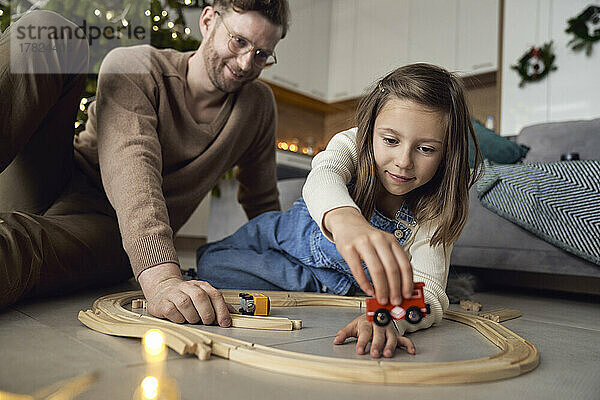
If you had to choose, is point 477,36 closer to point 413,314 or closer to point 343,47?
point 343,47

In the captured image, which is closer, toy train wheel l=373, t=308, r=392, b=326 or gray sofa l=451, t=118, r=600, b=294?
toy train wheel l=373, t=308, r=392, b=326

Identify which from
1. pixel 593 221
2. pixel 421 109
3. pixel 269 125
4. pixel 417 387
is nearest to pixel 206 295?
pixel 417 387

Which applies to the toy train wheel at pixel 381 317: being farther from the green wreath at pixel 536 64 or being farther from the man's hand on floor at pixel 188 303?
the green wreath at pixel 536 64

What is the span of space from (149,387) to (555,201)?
130 cm

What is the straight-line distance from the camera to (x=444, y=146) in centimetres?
95

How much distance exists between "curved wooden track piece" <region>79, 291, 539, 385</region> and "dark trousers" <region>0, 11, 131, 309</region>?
0.23 metres

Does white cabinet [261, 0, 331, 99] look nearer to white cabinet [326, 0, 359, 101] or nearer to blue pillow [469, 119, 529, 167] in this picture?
white cabinet [326, 0, 359, 101]

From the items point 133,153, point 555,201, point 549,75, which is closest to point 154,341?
point 133,153

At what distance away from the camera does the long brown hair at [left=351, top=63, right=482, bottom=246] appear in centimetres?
95

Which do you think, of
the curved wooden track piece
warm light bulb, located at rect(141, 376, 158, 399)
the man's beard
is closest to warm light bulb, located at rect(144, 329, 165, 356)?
the curved wooden track piece

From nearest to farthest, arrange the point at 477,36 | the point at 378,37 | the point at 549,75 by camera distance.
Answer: the point at 549,75
the point at 477,36
the point at 378,37

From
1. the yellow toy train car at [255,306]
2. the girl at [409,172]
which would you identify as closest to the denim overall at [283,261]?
the girl at [409,172]

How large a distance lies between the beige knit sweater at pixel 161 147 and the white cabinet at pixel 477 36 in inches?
117

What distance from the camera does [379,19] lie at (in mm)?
4637
